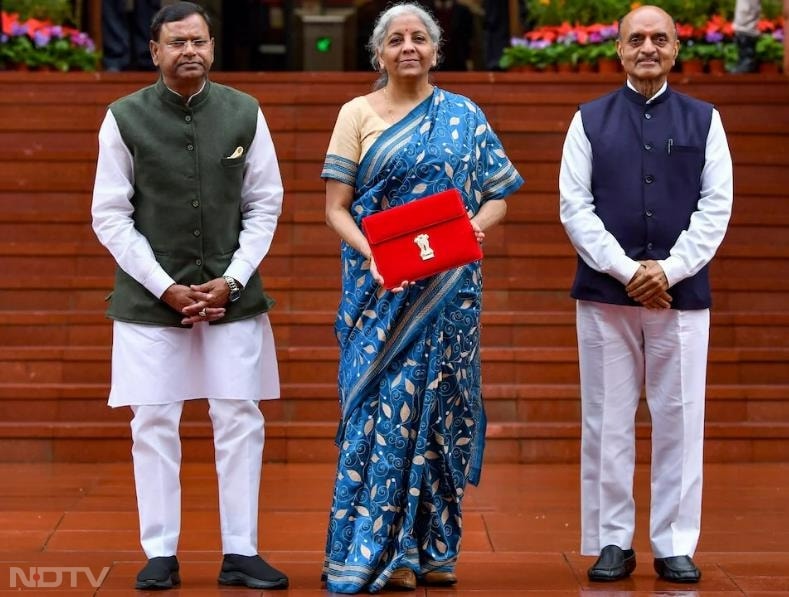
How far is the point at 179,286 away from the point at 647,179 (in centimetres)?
161

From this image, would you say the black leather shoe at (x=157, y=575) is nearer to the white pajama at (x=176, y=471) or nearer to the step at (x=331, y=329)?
the white pajama at (x=176, y=471)

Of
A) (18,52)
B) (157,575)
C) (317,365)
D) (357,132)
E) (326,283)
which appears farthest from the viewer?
(18,52)

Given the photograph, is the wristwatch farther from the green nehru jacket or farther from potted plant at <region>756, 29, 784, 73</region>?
potted plant at <region>756, 29, 784, 73</region>

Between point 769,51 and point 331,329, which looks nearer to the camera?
point 331,329

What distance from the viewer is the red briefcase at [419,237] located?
5.07m

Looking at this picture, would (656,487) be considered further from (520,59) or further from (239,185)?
(520,59)

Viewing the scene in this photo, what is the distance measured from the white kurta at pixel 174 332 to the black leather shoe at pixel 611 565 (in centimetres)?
125

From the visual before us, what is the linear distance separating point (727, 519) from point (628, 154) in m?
1.91

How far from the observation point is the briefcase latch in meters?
5.05

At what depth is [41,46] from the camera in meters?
12.1

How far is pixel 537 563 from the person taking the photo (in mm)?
5723

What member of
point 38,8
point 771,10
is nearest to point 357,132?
point 38,8

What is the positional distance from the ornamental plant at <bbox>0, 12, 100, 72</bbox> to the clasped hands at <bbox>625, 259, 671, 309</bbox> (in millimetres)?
7594

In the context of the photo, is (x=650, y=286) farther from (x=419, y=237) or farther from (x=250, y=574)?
(x=250, y=574)
